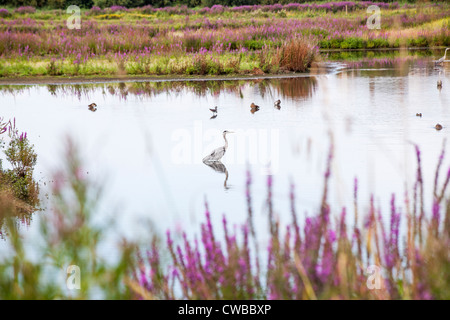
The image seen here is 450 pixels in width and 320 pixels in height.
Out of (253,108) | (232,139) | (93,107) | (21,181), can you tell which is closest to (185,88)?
(93,107)

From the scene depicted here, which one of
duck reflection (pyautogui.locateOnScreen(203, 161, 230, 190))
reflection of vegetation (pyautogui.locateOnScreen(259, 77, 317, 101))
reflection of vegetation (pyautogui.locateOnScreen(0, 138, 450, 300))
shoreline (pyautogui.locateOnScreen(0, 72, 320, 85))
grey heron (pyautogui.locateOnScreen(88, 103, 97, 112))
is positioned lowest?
duck reflection (pyautogui.locateOnScreen(203, 161, 230, 190))

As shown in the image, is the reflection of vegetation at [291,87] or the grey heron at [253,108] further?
the reflection of vegetation at [291,87]

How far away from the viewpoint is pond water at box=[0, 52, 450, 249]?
7.39 meters

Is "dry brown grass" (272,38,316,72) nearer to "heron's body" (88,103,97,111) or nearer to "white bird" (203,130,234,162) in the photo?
"heron's body" (88,103,97,111)

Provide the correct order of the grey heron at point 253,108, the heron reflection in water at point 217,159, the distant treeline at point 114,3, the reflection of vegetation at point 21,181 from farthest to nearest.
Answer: the distant treeline at point 114,3, the grey heron at point 253,108, the heron reflection in water at point 217,159, the reflection of vegetation at point 21,181

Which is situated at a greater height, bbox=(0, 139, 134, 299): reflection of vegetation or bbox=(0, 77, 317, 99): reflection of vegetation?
bbox=(0, 139, 134, 299): reflection of vegetation

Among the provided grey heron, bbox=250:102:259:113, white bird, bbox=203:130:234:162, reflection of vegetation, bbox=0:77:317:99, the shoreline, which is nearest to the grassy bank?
the shoreline

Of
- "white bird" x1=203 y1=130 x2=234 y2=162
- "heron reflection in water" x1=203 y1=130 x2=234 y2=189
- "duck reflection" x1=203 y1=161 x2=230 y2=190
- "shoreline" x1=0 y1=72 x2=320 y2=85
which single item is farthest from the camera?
"shoreline" x1=0 y1=72 x2=320 y2=85

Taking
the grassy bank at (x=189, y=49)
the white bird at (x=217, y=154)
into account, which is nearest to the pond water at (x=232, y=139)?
the white bird at (x=217, y=154)

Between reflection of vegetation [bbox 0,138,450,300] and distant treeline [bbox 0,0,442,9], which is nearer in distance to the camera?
reflection of vegetation [bbox 0,138,450,300]

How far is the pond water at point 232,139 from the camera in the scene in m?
7.39

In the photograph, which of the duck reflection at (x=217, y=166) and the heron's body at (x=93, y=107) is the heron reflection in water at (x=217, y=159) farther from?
the heron's body at (x=93, y=107)

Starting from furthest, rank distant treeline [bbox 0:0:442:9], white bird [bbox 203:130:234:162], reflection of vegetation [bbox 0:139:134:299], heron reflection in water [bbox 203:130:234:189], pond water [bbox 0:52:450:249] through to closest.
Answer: distant treeline [bbox 0:0:442:9] < white bird [bbox 203:130:234:162] < heron reflection in water [bbox 203:130:234:189] < pond water [bbox 0:52:450:249] < reflection of vegetation [bbox 0:139:134:299]

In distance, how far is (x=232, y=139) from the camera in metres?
11.5
